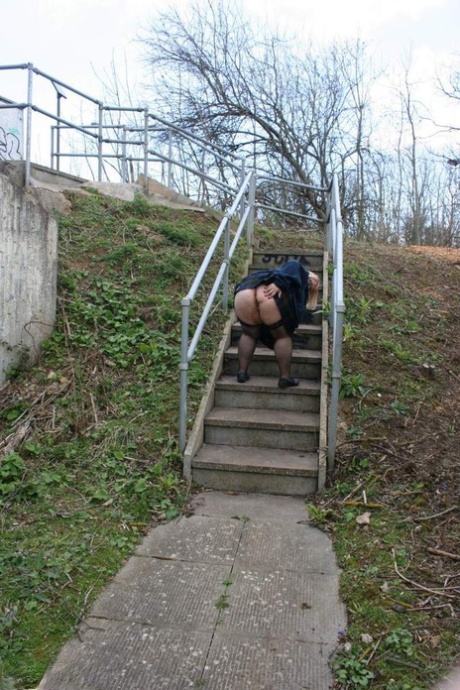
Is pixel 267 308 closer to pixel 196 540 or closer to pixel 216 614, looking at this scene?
pixel 196 540

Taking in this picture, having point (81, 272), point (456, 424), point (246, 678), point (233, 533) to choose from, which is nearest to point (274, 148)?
point (81, 272)

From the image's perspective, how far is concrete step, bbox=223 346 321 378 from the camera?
16.9 ft

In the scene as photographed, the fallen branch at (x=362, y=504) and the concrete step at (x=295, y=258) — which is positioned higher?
the concrete step at (x=295, y=258)

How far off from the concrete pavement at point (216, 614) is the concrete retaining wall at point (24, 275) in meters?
2.27

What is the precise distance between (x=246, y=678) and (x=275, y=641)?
259 millimetres

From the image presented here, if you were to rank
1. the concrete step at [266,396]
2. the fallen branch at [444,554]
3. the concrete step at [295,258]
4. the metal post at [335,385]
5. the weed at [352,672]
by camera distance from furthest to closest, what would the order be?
1. the concrete step at [295,258]
2. the concrete step at [266,396]
3. the metal post at [335,385]
4. the fallen branch at [444,554]
5. the weed at [352,672]

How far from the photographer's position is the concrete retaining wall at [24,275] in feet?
15.9

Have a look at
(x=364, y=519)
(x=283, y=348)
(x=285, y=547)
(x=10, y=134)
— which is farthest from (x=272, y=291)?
(x=10, y=134)

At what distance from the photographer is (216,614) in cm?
277

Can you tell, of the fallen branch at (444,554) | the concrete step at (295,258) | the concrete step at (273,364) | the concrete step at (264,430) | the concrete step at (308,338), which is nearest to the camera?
the fallen branch at (444,554)

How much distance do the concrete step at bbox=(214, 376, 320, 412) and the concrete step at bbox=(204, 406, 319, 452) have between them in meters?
0.15

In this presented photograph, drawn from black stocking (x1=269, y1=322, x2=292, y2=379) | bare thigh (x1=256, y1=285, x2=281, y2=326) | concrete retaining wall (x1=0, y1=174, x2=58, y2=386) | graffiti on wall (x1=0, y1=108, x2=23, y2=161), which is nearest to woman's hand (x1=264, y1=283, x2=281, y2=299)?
bare thigh (x1=256, y1=285, x2=281, y2=326)

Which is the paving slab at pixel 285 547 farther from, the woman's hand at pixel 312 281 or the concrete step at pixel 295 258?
the concrete step at pixel 295 258

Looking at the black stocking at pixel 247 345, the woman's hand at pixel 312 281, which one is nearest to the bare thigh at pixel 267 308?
the black stocking at pixel 247 345
